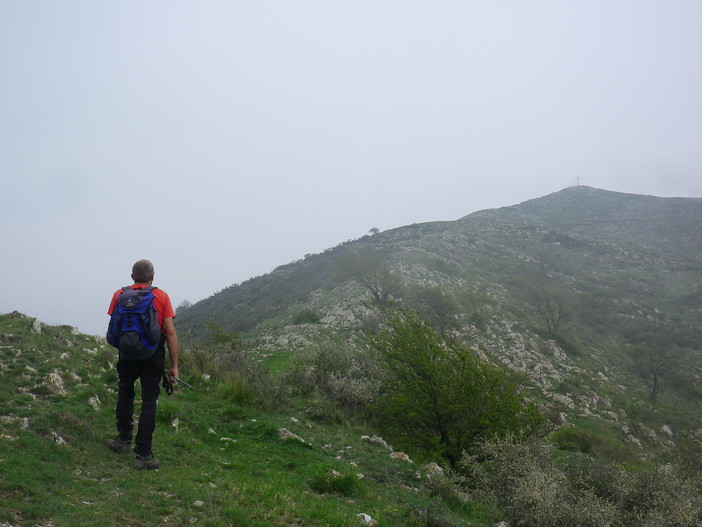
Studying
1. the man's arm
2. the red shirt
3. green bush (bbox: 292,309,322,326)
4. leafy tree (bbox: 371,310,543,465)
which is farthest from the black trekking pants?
green bush (bbox: 292,309,322,326)

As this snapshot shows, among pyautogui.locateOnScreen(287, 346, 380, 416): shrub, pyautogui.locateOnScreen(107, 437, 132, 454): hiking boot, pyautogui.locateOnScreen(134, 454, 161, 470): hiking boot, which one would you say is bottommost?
pyautogui.locateOnScreen(287, 346, 380, 416): shrub

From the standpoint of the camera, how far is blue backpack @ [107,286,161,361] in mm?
4949

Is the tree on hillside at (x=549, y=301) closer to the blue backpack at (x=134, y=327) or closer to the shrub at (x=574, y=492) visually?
the shrub at (x=574, y=492)

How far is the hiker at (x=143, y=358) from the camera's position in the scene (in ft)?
16.5

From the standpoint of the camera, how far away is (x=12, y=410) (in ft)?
18.5

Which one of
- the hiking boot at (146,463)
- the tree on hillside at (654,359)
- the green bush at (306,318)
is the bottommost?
the tree on hillside at (654,359)

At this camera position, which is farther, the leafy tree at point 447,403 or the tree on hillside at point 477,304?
the tree on hillside at point 477,304

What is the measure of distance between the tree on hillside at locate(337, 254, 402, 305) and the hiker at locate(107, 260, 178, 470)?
90.7 feet

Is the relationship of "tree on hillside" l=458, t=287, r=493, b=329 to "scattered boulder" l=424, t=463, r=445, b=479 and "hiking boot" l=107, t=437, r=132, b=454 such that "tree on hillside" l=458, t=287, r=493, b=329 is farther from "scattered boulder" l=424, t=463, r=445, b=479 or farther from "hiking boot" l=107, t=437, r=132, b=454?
"hiking boot" l=107, t=437, r=132, b=454

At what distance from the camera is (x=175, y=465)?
223 inches

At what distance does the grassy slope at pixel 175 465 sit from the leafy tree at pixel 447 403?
238 centimetres

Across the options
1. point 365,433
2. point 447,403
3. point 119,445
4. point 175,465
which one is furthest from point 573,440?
point 119,445

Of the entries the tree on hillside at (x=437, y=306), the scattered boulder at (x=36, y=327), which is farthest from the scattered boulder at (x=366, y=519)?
the tree on hillside at (x=437, y=306)

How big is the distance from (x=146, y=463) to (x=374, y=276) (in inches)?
1277
